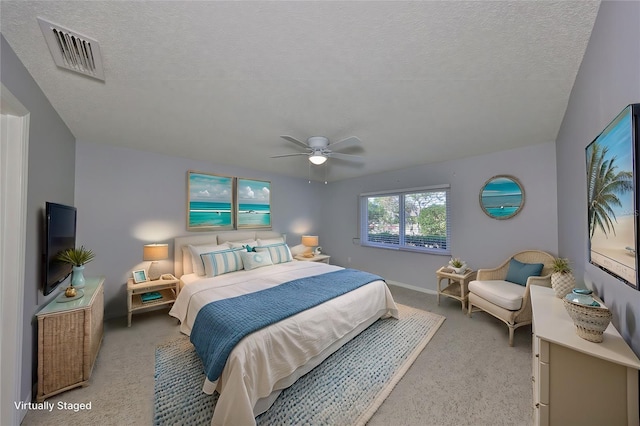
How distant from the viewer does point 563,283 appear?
167 centimetres

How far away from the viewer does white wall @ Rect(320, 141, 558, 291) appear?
3.03 metres

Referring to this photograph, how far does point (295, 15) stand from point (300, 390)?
8.35 feet

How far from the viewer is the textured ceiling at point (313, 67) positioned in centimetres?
121

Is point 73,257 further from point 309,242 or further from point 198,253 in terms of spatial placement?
point 309,242

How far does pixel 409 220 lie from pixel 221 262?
134 inches

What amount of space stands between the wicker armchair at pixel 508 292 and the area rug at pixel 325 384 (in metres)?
0.79

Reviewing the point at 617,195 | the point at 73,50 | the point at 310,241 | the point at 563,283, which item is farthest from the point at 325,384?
the point at 310,241

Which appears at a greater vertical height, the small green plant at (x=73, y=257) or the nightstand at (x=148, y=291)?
the small green plant at (x=73, y=257)

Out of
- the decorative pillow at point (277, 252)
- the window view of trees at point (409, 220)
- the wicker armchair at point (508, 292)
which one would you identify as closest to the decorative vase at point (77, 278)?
the decorative pillow at point (277, 252)

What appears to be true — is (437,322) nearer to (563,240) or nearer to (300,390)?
(563,240)

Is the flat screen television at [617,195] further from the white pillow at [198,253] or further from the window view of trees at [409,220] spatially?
the white pillow at [198,253]

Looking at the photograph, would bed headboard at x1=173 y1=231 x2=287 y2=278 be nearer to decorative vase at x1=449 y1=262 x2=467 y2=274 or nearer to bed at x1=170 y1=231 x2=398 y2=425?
bed at x1=170 y1=231 x2=398 y2=425

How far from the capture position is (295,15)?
1.22 metres

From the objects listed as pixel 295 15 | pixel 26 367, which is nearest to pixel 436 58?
pixel 295 15
